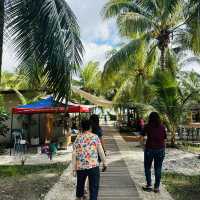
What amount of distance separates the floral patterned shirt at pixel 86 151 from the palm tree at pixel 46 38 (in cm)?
259

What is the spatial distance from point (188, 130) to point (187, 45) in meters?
4.61

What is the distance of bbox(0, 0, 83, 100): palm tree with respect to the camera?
28.3 feet

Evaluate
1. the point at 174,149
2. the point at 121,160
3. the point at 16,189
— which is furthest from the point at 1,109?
the point at 16,189

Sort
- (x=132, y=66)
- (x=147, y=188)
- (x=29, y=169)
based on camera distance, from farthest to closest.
A: (x=132, y=66) < (x=29, y=169) < (x=147, y=188)

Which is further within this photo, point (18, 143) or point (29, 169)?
point (18, 143)

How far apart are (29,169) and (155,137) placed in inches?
201

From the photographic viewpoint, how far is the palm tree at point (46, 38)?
8.62 m

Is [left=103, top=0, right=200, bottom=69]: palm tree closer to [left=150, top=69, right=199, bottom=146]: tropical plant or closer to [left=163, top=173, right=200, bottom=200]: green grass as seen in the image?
[left=150, top=69, right=199, bottom=146]: tropical plant

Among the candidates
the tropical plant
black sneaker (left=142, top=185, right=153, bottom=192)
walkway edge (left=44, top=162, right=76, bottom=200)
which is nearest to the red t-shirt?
black sneaker (left=142, top=185, right=153, bottom=192)

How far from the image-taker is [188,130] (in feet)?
75.8

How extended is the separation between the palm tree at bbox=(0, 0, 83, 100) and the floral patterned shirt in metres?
2.59

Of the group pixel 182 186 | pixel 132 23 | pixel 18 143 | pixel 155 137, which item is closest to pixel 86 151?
pixel 155 137

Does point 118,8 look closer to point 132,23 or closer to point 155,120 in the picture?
point 132,23

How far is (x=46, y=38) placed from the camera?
28.4 ft
